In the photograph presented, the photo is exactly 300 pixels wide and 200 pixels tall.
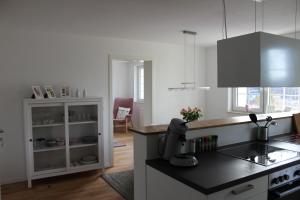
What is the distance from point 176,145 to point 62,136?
2.63 m

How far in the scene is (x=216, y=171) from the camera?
5.49 feet

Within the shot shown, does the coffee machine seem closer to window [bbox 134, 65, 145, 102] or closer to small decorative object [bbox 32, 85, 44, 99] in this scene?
small decorative object [bbox 32, 85, 44, 99]

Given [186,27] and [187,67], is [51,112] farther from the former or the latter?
[187,67]

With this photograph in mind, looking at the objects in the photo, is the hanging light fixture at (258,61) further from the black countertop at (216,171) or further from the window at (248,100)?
the window at (248,100)

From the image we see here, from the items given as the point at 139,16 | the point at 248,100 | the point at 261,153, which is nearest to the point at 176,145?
the point at 261,153

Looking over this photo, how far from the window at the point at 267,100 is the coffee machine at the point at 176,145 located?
3122 mm

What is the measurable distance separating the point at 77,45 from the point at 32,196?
2.36 meters

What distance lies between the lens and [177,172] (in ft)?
5.46

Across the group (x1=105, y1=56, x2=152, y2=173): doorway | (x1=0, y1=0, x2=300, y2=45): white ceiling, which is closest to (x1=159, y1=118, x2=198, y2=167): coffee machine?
(x1=0, y1=0, x2=300, y2=45): white ceiling

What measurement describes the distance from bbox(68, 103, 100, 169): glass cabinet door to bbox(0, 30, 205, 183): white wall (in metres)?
0.30

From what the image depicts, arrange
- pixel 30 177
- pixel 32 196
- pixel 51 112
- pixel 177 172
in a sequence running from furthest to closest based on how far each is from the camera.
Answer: pixel 51 112 → pixel 30 177 → pixel 32 196 → pixel 177 172

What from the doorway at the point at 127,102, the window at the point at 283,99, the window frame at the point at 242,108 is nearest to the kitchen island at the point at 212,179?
the window at the point at 283,99

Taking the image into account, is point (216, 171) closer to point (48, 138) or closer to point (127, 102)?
point (48, 138)

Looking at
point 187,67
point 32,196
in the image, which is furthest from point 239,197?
point 187,67
